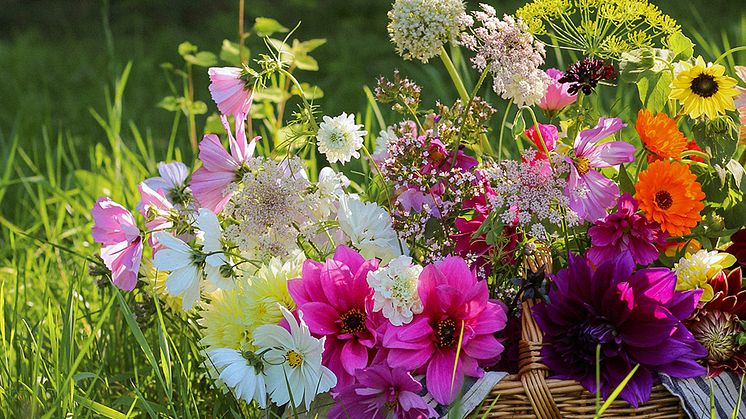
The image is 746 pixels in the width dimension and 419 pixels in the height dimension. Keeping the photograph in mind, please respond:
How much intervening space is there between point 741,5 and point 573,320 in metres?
2.98

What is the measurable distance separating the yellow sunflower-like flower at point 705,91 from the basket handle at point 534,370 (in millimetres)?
259

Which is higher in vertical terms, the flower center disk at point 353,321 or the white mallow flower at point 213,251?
the white mallow flower at point 213,251

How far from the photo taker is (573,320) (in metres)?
0.92

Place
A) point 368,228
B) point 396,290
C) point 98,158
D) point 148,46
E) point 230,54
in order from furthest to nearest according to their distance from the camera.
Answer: point 148,46 < point 98,158 < point 230,54 < point 368,228 < point 396,290

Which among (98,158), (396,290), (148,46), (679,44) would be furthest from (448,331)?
(148,46)

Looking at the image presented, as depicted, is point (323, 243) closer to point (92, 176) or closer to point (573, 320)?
point (573, 320)

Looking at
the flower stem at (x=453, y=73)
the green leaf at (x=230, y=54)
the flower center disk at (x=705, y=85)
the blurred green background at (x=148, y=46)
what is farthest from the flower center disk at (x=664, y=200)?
the blurred green background at (x=148, y=46)

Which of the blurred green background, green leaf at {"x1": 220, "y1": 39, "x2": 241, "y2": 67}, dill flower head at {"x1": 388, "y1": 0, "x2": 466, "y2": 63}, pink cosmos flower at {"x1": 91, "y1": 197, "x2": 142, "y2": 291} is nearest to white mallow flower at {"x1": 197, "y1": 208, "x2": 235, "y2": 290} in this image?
pink cosmos flower at {"x1": 91, "y1": 197, "x2": 142, "y2": 291}

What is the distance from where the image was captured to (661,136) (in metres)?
0.97

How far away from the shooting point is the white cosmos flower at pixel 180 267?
3.17ft

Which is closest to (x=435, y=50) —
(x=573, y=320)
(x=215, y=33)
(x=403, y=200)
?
(x=403, y=200)

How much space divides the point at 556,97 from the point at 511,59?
0.12 metres

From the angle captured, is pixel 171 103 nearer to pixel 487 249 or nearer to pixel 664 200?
pixel 487 249

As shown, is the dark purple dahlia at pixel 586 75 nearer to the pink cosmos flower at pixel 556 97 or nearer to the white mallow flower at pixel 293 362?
the pink cosmos flower at pixel 556 97
